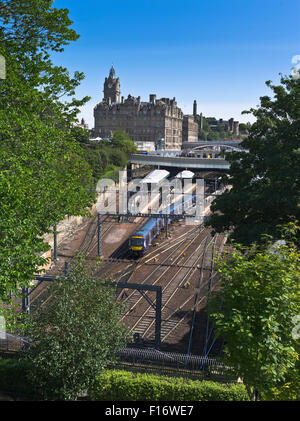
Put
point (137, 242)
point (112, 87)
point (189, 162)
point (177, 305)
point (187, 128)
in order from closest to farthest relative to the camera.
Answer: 1. point (177, 305)
2. point (137, 242)
3. point (189, 162)
4. point (112, 87)
5. point (187, 128)

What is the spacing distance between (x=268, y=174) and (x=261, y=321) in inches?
452

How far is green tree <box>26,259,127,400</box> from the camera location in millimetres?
11727

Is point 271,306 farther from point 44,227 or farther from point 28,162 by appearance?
point 28,162

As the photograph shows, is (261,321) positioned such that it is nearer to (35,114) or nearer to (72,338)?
(72,338)

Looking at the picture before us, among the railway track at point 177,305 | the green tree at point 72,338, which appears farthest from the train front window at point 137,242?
the green tree at point 72,338

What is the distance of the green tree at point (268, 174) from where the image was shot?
18.0 metres

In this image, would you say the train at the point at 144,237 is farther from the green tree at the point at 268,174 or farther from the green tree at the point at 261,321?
the green tree at the point at 261,321

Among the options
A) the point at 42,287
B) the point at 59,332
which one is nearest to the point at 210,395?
the point at 59,332

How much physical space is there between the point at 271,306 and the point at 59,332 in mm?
6558

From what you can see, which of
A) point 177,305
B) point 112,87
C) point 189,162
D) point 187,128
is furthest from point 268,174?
point 187,128

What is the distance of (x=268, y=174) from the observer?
19.6m

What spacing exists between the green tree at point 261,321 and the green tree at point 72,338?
3.79m

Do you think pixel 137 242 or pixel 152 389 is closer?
pixel 152 389

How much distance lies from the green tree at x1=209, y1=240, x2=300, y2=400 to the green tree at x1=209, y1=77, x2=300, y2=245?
270 inches
